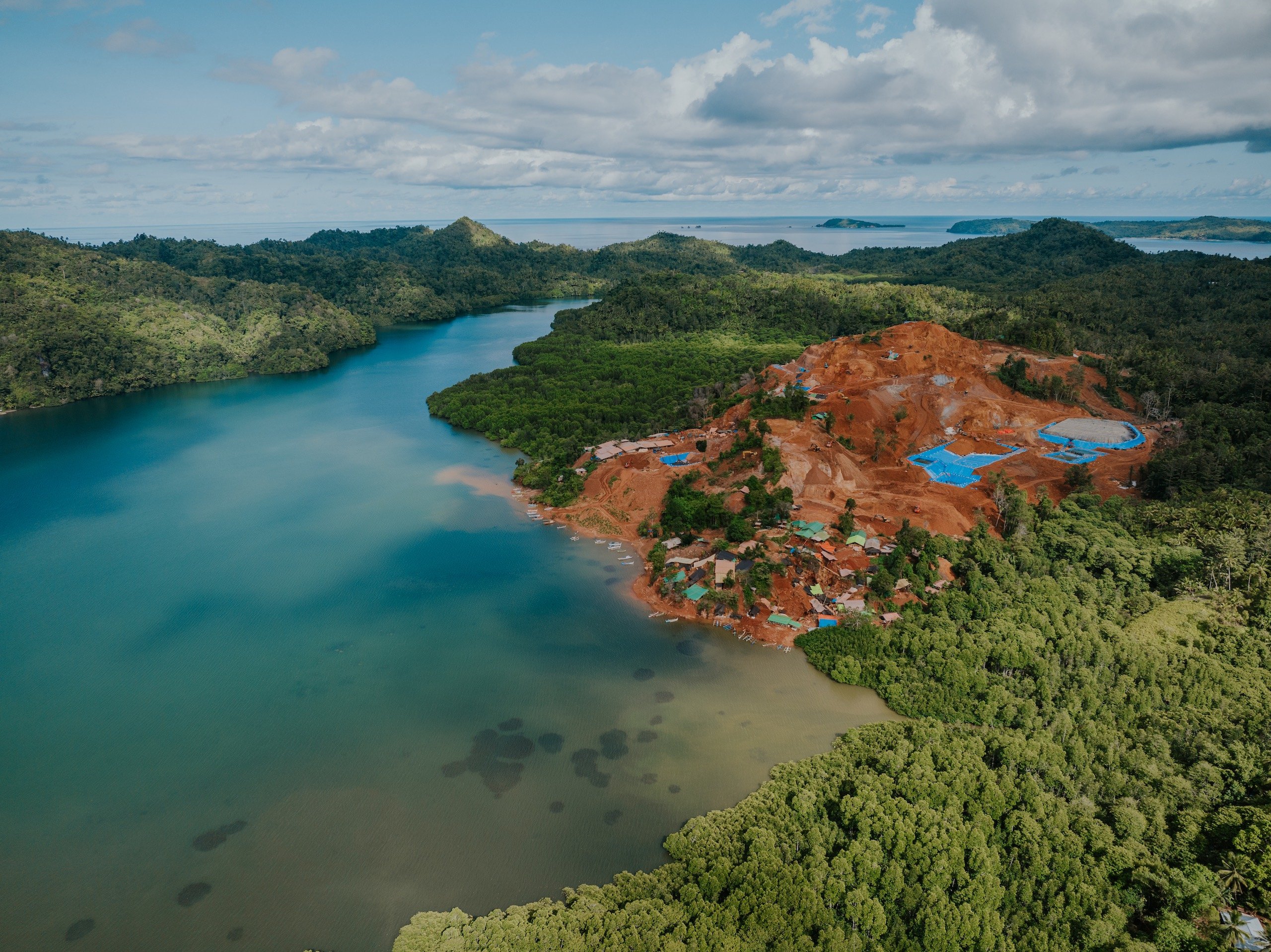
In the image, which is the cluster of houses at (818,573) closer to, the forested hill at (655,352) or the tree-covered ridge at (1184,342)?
the forested hill at (655,352)

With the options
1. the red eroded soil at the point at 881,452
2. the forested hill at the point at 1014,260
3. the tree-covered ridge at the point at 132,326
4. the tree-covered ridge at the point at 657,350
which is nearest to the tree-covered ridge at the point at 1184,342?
the red eroded soil at the point at 881,452

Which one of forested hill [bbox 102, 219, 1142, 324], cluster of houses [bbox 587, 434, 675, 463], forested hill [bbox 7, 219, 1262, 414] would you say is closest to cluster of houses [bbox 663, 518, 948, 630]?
cluster of houses [bbox 587, 434, 675, 463]

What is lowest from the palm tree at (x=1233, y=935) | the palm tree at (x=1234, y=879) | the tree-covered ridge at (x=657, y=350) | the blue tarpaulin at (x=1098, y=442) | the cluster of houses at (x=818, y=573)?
the palm tree at (x=1233, y=935)

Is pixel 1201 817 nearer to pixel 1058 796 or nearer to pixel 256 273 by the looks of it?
pixel 1058 796

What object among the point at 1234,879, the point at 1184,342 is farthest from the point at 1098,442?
the point at 1234,879

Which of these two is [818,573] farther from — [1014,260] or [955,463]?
[1014,260]

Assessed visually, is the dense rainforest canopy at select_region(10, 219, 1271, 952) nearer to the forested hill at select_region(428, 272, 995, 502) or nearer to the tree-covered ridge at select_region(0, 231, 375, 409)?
the forested hill at select_region(428, 272, 995, 502)

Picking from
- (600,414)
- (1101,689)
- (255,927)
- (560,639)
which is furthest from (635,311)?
(255,927)
